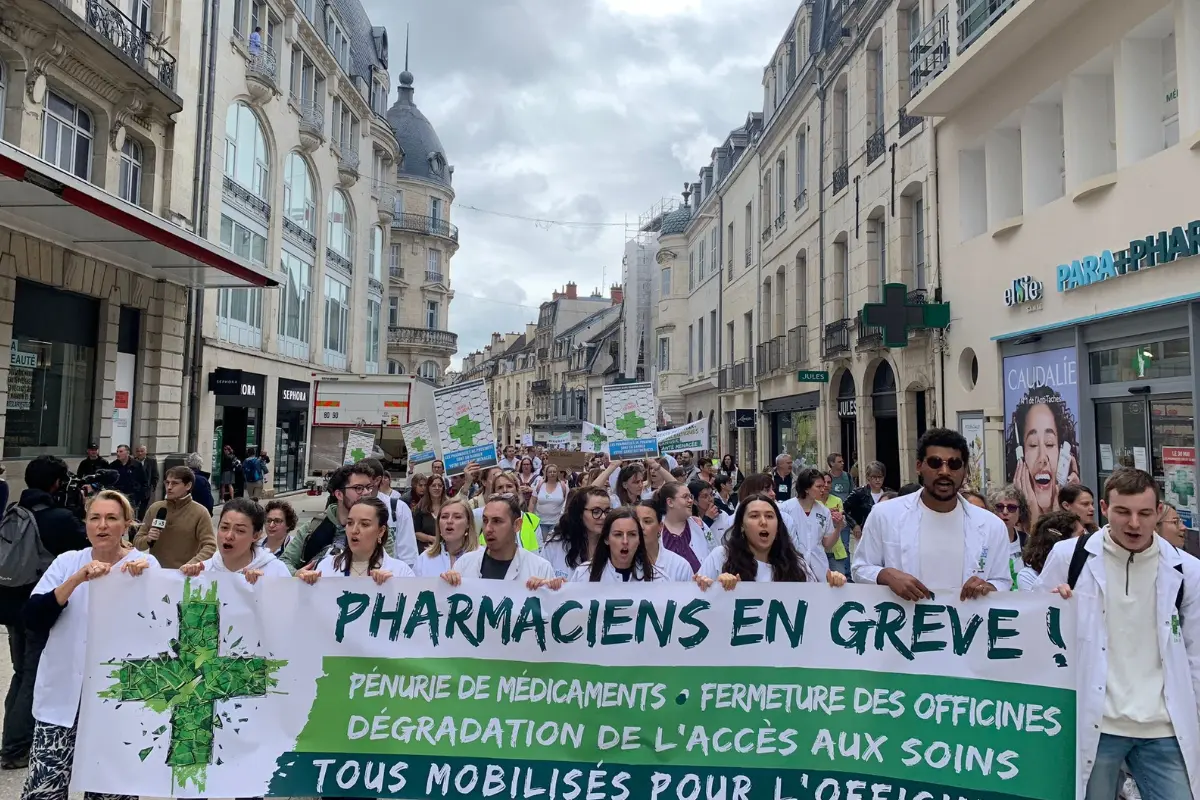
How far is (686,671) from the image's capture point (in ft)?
12.7

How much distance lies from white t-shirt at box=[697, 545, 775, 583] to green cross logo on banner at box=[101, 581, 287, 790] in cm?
222

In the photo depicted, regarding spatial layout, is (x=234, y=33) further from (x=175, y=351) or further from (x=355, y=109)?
(x=355, y=109)

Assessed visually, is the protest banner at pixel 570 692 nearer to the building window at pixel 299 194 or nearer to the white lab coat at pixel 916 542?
the white lab coat at pixel 916 542

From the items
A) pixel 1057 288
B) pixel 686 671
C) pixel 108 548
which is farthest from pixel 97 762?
pixel 1057 288

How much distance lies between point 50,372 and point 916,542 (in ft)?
49.4

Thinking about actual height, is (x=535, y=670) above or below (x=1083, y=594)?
below

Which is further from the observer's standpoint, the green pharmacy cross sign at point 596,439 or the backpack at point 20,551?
the green pharmacy cross sign at point 596,439

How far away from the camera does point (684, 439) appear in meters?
15.1

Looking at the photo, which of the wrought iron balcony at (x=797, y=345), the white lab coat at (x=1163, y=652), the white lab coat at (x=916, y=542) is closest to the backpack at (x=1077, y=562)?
the white lab coat at (x=1163, y=652)

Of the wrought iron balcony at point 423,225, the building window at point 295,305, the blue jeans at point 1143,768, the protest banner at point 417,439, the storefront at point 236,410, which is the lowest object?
the blue jeans at point 1143,768

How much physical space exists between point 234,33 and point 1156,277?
65.8 feet

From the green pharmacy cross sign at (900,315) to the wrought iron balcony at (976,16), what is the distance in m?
3.91

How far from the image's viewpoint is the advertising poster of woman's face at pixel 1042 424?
1051 centimetres

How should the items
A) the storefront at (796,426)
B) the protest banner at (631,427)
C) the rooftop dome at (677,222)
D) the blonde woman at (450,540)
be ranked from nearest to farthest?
the blonde woman at (450,540)
the protest banner at (631,427)
the storefront at (796,426)
the rooftop dome at (677,222)
